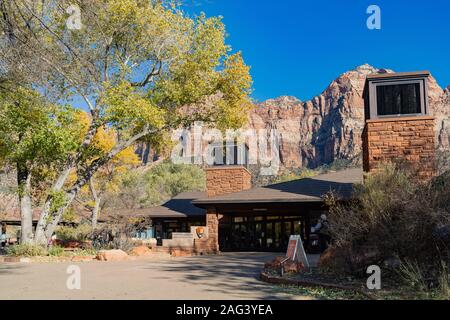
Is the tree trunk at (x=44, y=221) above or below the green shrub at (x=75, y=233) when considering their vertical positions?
above

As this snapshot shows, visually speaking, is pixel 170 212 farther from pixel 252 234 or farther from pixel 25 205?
pixel 25 205

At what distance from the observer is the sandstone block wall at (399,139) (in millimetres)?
15961

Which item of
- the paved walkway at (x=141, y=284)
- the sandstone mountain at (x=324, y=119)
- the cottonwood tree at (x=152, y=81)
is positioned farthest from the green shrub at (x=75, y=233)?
the sandstone mountain at (x=324, y=119)

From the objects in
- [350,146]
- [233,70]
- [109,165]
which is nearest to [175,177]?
[109,165]

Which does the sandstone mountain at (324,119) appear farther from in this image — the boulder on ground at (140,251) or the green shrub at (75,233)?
the boulder on ground at (140,251)

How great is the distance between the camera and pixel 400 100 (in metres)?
17.0

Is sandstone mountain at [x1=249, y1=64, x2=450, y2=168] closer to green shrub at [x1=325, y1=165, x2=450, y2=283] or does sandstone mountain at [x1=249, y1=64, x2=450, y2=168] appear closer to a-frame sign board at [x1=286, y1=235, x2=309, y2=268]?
a-frame sign board at [x1=286, y1=235, x2=309, y2=268]

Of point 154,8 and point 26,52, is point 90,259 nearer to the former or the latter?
point 26,52

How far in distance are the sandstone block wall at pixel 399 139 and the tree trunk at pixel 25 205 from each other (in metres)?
13.5

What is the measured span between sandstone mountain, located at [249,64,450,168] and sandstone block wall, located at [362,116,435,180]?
351 feet

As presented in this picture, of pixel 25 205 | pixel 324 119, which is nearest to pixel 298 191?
pixel 25 205

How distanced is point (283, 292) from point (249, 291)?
23.5 inches

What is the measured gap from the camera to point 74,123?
742 inches

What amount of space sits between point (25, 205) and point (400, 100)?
15.3m
